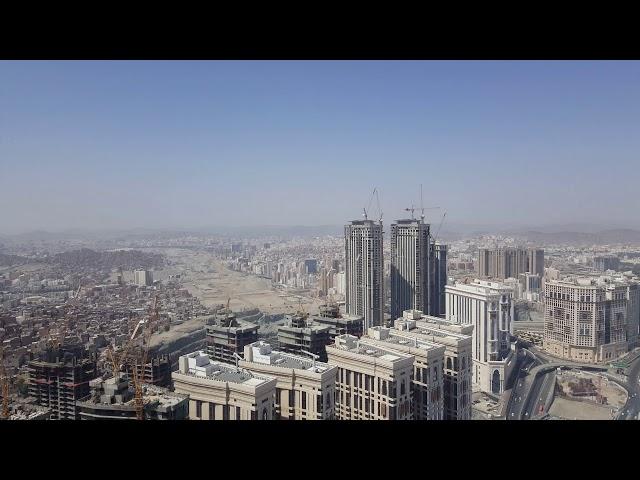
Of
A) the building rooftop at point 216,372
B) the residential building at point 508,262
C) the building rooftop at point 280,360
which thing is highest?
the residential building at point 508,262

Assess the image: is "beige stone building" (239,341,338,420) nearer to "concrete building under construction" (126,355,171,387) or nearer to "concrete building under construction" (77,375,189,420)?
"concrete building under construction" (77,375,189,420)

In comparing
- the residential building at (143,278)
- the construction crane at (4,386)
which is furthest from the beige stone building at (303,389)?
the residential building at (143,278)

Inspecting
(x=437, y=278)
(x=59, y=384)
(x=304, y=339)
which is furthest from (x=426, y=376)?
(x=437, y=278)

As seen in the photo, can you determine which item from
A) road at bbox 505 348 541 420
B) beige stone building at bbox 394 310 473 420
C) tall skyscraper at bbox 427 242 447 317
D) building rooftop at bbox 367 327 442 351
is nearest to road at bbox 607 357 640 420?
road at bbox 505 348 541 420

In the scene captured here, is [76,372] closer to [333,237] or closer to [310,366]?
[310,366]

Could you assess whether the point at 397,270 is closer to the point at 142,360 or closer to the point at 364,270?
the point at 364,270

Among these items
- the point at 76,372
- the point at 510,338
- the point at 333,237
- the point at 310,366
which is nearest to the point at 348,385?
the point at 310,366

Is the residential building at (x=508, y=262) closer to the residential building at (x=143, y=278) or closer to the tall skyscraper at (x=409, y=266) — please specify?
the tall skyscraper at (x=409, y=266)
